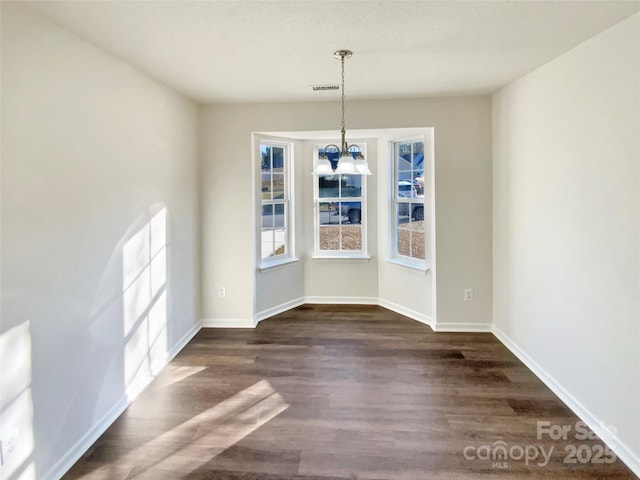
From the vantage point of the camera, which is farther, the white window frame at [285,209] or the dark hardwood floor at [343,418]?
the white window frame at [285,209]

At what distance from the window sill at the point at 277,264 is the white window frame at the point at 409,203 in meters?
1.27

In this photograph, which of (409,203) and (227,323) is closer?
(227,323)

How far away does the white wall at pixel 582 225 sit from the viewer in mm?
2078

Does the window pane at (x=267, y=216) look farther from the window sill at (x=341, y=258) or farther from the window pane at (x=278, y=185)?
the window sill at (x=341, y=258)

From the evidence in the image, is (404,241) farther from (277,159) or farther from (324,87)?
(324,87)

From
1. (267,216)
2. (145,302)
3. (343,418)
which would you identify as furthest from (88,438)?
(267,216)

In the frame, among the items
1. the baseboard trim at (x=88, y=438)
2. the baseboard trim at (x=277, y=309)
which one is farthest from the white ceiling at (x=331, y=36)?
the baseboard trim at (x=277, y=309)

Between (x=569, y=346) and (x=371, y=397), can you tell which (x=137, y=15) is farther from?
(x=569, y=346)

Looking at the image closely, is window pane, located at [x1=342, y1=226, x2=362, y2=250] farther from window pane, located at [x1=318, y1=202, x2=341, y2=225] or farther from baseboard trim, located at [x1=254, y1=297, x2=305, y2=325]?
baseboard trim, located at [x1=254, y1=297, x2=305, y2=325]

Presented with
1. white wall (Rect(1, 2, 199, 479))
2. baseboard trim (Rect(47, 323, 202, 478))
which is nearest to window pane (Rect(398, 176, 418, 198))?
white wall (Rect(1, 2, 199, 479))

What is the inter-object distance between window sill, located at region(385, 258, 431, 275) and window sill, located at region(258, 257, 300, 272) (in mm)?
1239

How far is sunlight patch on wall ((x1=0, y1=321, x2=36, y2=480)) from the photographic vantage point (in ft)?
5.66

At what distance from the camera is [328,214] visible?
17.0 ft

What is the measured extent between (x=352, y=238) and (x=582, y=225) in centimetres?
302
